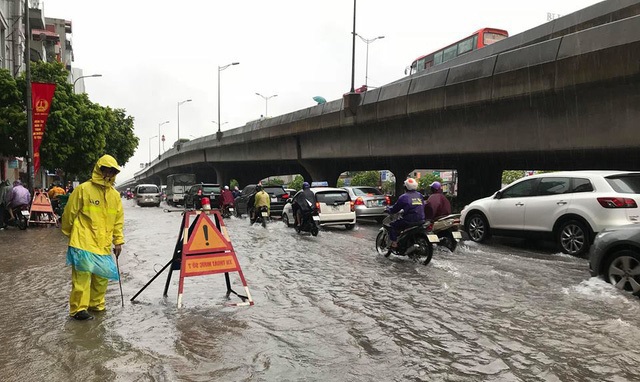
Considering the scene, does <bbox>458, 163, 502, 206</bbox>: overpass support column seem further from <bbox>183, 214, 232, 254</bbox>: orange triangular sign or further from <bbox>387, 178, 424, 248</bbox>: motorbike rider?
<bbox>183, 214, 232, 254</bbox>: orange triangular sign

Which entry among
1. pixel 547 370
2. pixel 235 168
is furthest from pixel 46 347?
pixel 235 168

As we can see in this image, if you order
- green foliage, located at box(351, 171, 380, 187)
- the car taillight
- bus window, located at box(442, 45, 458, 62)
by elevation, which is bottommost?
the car taillight

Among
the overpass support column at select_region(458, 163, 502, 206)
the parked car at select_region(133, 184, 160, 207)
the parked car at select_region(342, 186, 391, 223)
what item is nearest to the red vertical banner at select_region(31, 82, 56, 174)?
the parked car at select_region(342, 186, 391, 223)

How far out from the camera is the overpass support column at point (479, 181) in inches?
1011

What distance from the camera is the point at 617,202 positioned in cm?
940

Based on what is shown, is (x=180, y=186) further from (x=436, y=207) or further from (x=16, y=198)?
(x=436, y=207)

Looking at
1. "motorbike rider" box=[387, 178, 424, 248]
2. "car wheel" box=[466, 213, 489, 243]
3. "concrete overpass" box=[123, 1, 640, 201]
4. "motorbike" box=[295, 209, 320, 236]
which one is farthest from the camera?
"motorbike" box=[295, 209, 320, 236]

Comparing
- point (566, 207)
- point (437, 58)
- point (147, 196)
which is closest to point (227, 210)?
point (566, 207)

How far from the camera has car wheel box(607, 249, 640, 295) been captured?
6.52m

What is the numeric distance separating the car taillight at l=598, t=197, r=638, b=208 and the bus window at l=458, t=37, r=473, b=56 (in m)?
21.6

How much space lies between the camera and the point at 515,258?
33.4 ft

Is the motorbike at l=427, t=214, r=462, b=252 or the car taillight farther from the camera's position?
the motorbike at l=427, t=214, r=462, b=252

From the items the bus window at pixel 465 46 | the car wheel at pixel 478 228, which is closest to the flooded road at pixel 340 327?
the car wheel at pixel 478 228

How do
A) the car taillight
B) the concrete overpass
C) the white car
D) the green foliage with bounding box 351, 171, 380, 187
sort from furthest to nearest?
the green foliage with bounding box 351, 171, 380, 187, the white car, the concrete overpass, the car taillight
